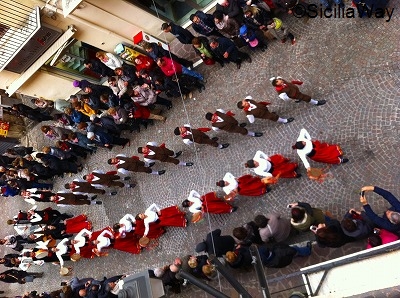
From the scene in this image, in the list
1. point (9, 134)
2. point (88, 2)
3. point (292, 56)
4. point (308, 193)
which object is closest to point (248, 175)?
point (308, 193)

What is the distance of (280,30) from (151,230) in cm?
643

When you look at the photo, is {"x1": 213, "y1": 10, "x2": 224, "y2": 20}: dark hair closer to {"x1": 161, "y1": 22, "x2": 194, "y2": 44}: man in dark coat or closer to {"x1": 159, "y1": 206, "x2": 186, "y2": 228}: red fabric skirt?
{"x1": 161, "y1": 22, "x2": 194, "y2": 44}: man in dark coat

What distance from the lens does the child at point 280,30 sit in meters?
11.0

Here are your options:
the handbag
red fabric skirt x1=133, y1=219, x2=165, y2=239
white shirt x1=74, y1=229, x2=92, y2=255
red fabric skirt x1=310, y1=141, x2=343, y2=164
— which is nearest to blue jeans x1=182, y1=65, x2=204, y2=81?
the handbag

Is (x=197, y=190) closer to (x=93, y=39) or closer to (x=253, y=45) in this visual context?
(x=253, y=45)

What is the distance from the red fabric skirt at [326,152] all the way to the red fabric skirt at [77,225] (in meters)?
8.53

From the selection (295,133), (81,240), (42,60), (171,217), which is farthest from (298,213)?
(42,60)

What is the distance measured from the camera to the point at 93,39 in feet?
45.8

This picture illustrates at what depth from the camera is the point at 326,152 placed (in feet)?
31.2

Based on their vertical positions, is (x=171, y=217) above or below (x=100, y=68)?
below

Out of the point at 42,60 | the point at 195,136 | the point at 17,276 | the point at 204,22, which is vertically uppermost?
the point at 42,60

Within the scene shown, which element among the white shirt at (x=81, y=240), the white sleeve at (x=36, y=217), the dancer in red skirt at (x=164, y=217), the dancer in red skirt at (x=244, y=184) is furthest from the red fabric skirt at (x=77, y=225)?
the dancer in red skirt at (x=244, y=184)

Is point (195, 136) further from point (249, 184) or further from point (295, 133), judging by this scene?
point (295, 133)

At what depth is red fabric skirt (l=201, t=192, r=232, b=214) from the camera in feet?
36.0
